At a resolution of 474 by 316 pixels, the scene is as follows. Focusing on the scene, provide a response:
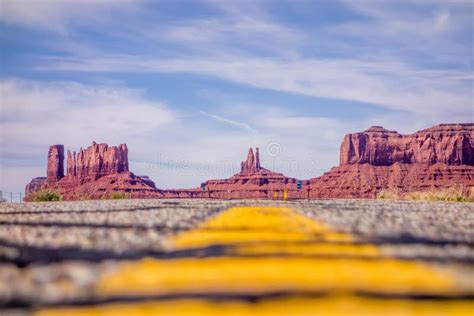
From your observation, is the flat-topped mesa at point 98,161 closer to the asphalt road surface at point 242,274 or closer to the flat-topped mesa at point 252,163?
the flat-topped mesa at point 252,163

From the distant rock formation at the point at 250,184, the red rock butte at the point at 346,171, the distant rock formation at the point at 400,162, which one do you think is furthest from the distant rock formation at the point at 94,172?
the distant rock formation at the point at 400,162

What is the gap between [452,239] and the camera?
743 centimetres

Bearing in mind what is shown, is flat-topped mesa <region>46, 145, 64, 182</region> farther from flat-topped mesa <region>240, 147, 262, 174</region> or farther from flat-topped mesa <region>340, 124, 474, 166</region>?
flat-topped mesa <region>340, 124, 474, 166</region>

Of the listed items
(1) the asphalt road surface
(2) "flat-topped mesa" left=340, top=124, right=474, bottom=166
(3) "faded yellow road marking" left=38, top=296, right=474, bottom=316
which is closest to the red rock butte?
(2) "flat-topped mesa" left=340, top=124, right=474, bottom=166

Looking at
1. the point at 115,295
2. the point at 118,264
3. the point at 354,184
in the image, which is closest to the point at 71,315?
the point at 115,295

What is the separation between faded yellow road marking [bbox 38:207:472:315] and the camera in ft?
12.0

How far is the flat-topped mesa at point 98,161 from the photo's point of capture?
126 meters

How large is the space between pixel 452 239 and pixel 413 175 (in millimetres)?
107890

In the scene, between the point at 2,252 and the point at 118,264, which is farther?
the point at 2,252

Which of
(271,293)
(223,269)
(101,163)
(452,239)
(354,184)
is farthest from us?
(101,163)

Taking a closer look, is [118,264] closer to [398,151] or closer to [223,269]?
[223,269]

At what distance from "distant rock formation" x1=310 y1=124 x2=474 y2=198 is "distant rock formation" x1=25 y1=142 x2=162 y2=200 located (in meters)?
36.5

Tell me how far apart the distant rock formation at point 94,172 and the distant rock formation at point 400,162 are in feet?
120

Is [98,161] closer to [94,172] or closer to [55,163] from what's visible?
[94,172]
